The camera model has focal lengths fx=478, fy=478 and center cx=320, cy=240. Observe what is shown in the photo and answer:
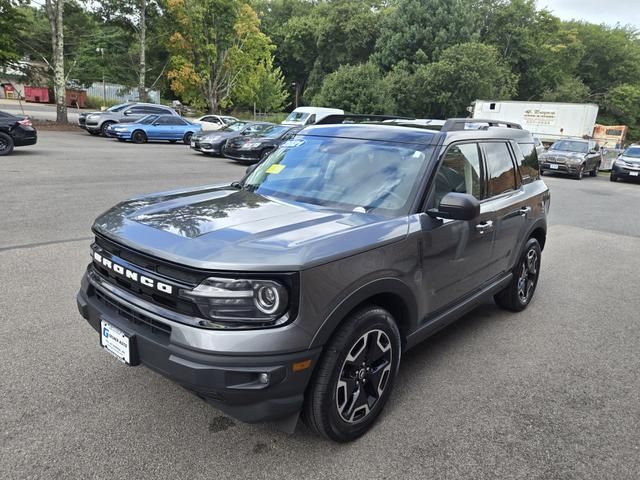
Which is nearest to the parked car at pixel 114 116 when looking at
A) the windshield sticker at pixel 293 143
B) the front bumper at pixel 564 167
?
the front bumper at pixel 564 167

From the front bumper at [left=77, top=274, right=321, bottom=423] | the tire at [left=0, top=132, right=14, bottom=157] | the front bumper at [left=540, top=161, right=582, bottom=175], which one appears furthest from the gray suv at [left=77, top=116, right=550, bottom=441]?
the front bumper at [left=540, top=161, right=582, bottom=175]

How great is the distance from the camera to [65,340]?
3727mm

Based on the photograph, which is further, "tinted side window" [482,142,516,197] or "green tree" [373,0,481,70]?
"green tree" [373,0,481,70]

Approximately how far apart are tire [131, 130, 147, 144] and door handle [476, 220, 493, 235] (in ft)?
67.0

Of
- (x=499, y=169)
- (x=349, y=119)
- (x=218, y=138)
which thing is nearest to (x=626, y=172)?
(x=218, y=138)

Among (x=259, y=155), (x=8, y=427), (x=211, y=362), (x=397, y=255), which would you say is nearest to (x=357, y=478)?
(x=211, y=362)

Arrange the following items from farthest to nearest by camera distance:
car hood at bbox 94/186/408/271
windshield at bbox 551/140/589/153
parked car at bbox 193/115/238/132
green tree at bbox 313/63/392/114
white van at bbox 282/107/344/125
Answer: green tree at bbox 313/63/392/114 → parked car at bbox 193/115/238/132 → white van at bbox 282/107/344/125 → windshield at bbox 551/140/589/153 → car hood at bbox 94/186/408/271

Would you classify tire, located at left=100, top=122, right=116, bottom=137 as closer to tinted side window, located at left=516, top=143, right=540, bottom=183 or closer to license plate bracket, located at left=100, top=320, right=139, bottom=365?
tinted side window, located at left=516, top=143, right=540, bottom=183

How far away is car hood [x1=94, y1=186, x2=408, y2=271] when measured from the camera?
233 cm

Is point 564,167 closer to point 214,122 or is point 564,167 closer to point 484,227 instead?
point 484,227

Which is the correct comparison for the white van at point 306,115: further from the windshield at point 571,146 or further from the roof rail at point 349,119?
the roof rail at point 349,119

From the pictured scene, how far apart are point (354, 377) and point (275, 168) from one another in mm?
1902

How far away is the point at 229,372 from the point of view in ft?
7.29

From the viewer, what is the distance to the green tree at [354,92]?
36.0m
